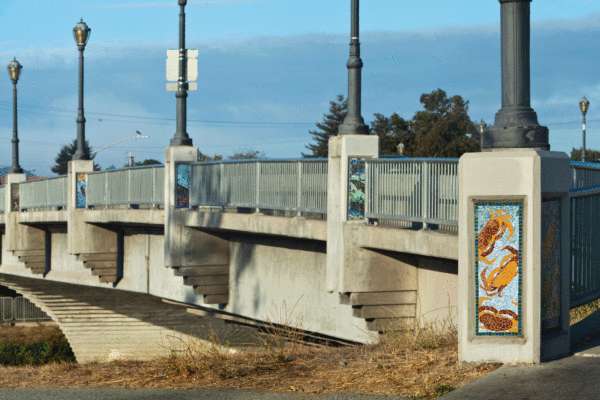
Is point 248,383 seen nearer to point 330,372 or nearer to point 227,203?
point 330,372

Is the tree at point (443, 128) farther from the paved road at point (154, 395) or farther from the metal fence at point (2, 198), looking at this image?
the paved road at point (154, 395)

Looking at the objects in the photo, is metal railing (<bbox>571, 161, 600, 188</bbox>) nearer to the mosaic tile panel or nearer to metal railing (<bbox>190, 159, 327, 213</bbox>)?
metal railing (<bbox>190, 159, 327, 213</bbox>)

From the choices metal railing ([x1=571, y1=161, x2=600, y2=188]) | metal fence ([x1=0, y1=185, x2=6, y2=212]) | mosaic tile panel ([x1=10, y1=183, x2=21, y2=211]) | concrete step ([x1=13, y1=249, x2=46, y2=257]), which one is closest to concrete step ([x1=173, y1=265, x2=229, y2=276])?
metal railing ([x1=571, y1=161, x2=600, y2=188])

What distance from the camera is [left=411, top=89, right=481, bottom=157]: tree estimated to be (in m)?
70.4

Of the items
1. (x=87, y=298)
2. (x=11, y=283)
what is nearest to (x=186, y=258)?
(x=87, y=298)

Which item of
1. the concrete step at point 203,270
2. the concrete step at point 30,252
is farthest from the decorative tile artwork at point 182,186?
the concrete step at point 30,252

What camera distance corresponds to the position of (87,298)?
30.0 metres

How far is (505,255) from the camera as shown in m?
7.59

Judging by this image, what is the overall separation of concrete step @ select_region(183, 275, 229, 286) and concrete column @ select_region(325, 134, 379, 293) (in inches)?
200

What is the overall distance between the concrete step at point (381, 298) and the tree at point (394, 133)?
62264 mm

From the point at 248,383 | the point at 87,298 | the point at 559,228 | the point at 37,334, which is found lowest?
the point at 37,334

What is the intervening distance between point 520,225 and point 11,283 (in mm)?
28996

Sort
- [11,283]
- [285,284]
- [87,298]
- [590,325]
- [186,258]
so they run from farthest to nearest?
[11,283]
[87,298]
[186,258]
[285,284]
[590,325]

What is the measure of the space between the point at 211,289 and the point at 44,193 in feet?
37.4
